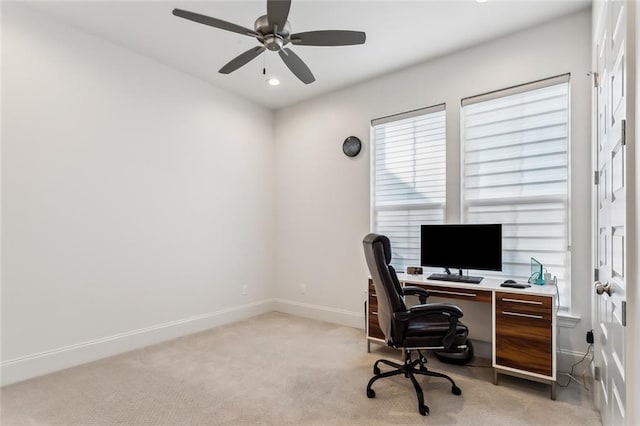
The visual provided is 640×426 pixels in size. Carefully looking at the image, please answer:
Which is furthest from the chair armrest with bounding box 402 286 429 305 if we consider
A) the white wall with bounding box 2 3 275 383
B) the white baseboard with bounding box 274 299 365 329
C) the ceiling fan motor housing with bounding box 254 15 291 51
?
the white wall with bounding box 2 3 275 383

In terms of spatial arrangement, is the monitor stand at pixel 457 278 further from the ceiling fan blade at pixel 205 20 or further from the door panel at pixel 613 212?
the ceiling fan blade at pixel 205 20

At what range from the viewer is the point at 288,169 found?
16.3 feet

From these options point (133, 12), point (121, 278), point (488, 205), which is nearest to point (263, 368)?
Result: point (121, 278)

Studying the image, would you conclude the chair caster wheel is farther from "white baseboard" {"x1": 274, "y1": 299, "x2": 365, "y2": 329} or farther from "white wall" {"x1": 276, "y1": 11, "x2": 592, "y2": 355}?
"white baseboard" {"x1": 274, "y1": 299, "x2": 365, "y2": 329}

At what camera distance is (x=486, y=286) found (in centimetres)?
275

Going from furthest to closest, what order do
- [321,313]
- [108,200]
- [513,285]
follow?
[321,313]
[108,200]
[513,285]

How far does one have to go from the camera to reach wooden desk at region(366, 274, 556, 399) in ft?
7.97

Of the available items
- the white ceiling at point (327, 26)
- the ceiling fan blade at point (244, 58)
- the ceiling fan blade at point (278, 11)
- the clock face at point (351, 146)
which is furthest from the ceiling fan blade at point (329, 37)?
the clock face at point (351, 146)

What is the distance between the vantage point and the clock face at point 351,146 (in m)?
4.21

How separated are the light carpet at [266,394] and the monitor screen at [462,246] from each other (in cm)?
89

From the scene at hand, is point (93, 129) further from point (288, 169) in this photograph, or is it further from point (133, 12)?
point (288, 169)

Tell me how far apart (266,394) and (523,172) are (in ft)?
9.44

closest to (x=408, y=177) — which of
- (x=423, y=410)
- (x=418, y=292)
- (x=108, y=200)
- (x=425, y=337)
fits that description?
(x=418, y=292)

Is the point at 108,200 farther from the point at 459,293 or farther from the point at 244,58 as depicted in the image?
the point at 459,293
